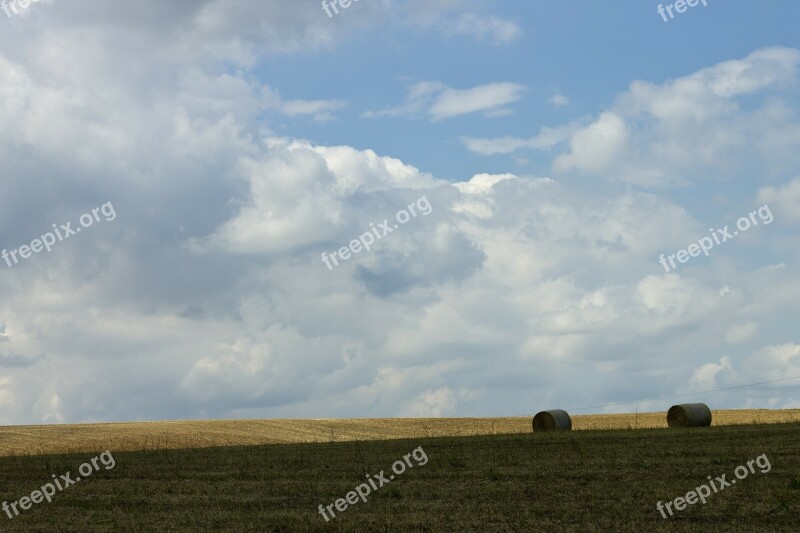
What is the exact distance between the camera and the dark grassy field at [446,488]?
57.3 feet

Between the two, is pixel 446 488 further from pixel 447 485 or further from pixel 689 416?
pixel 689 416

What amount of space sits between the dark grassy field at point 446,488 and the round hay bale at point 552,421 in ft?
30.3

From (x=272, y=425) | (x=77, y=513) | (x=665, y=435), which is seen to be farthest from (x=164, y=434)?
(x=77, y=513)

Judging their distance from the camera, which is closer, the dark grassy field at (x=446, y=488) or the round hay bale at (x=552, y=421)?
the dark grassy field at (x=446, y=488)

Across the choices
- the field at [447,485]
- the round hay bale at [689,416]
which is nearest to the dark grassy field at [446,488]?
the field at [447,485]

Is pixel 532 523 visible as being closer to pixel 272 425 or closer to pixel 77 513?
pixel 77 513

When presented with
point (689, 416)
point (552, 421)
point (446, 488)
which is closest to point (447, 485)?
point (446, 488)

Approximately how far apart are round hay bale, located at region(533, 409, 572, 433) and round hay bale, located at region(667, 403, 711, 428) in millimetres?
4769

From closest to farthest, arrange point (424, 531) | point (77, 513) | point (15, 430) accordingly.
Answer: point (424, 531) < point (77, 513) < point (15, 430)

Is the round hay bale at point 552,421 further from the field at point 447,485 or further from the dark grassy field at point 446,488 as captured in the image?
the dark grassy field at point 446,488

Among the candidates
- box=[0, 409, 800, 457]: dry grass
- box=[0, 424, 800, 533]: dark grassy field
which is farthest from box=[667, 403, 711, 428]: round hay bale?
box=[0, 424, 800, 533]: dark grassy field

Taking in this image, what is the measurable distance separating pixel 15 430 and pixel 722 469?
41.2 metres

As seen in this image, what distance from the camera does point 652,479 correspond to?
21.8 metres

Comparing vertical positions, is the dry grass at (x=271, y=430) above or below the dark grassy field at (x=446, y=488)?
above
